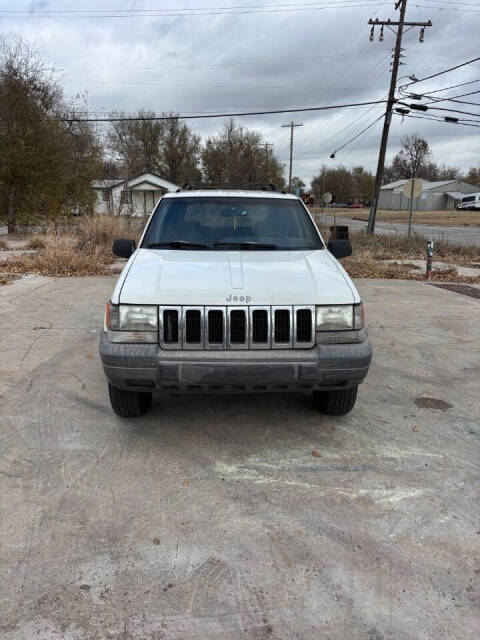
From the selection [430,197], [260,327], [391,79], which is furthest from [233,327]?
[430,197]

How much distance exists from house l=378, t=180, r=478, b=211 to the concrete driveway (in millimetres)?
84447

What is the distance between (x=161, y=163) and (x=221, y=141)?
9713 mm

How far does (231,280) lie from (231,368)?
2.14ft

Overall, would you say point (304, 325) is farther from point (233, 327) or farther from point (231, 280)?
point (231, 280)

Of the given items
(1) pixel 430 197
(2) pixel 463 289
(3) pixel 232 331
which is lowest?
(2) pixel 463 289

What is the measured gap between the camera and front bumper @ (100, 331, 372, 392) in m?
3.06

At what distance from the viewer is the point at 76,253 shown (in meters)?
13.4

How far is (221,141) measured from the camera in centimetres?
6512

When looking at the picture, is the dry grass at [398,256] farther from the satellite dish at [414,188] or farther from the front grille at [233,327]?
the front grille at [233,327]

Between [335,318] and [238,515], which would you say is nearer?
[238,515]

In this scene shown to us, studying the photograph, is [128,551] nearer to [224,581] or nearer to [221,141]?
[224,581]

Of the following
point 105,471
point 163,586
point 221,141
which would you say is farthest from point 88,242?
point 221,141

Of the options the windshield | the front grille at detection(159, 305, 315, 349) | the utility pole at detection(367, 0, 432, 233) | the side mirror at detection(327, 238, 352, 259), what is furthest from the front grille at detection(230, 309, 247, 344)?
the utility pole at detection(367, 0, 432, 233)

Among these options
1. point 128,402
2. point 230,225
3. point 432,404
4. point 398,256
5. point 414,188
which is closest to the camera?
point 128,402
